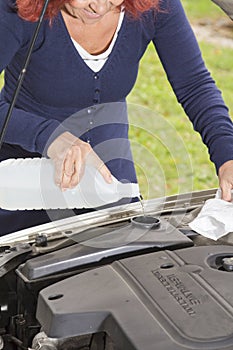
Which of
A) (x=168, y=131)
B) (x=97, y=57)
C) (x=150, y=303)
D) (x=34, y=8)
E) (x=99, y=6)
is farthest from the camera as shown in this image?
(x=97, y=57)

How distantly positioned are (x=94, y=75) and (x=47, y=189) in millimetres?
402

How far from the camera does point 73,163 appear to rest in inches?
66.9

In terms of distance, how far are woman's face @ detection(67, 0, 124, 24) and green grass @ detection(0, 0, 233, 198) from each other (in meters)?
0.21

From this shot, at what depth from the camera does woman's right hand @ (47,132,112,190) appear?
1.69 m

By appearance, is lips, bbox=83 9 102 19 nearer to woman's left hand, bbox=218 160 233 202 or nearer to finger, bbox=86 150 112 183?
finger, bbox=86 150 112 183

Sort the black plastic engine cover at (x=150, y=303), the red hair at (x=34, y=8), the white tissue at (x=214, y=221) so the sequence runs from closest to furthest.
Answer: the black plastic engine cover at (x=150, y=303), the white tissue at (x=214, y=221), the red hair at (x=34, y=8)

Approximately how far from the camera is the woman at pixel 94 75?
1958mm

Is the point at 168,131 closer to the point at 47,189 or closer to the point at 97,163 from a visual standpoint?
the point at 97,163

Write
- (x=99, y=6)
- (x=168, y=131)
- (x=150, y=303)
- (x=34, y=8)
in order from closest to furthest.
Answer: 1. (x=150, y=303)
2. (x=168, y=131)
3. (x=99, y=6)
4. (x=34, y=8)

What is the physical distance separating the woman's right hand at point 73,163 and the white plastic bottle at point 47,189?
0.02 metres

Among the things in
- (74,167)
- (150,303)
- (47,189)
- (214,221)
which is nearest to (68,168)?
(74,167)

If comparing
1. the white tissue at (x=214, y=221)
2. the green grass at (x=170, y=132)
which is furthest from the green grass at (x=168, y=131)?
the white tissue at (x=214, y=221)

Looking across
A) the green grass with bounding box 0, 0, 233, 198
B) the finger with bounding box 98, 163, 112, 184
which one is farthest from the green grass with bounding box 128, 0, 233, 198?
the finger with bounding box 98, 163, 112, 184

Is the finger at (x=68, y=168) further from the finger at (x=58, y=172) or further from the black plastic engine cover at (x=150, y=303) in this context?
the black plastic engine cover at (x=150, y=303)
